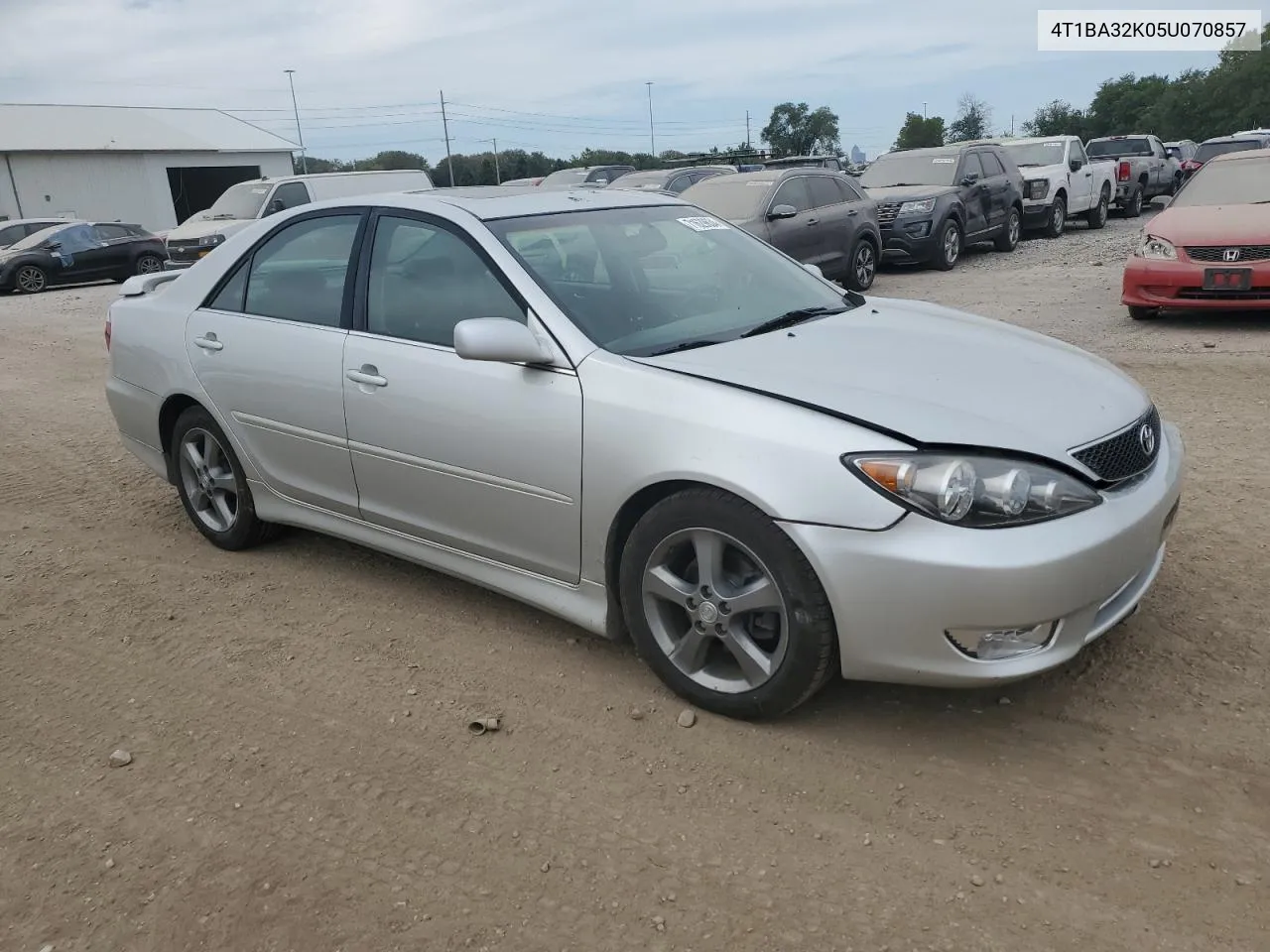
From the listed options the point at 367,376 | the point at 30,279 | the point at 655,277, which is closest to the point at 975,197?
the point at 655,277

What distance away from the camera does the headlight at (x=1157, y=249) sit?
9312 millimetres

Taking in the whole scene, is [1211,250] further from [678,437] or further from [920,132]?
[920,132]

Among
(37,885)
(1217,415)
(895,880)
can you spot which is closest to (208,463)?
(37,885)

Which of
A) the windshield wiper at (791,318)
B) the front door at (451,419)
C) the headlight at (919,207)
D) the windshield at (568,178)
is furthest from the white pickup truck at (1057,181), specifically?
the front door at (451,419)

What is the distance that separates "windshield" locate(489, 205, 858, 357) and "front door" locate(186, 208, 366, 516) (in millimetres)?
841

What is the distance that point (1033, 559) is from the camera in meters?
2.79

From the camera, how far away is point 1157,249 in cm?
945

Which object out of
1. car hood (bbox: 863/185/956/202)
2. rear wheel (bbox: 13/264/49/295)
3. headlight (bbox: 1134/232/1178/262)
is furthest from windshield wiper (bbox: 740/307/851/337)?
rear wheel (bbox: 13/264/49/295)

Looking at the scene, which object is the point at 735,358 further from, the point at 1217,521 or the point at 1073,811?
the point at 1217,521

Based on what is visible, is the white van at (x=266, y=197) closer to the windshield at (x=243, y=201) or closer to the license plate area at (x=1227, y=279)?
the windshield at (x=243, y=201)

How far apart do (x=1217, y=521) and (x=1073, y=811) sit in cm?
239

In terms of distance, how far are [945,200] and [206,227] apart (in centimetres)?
1212

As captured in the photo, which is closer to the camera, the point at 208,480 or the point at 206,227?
the point at 208,480

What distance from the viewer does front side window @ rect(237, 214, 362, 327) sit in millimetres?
4262
